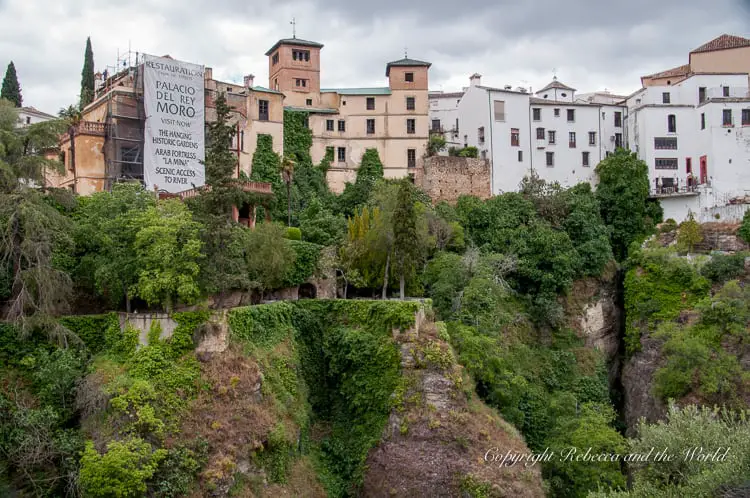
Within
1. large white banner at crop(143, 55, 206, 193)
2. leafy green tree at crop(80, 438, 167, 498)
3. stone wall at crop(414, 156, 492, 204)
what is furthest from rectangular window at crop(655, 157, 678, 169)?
leafy green tree at crop(80, 438, 167, 498)

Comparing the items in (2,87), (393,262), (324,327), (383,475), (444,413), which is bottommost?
(383,475)

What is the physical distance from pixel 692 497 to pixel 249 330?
64.8ft

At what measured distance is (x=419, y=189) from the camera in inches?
2127

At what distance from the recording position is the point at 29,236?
30797 millimetres

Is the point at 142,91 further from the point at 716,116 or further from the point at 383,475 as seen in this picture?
the point at 716,116

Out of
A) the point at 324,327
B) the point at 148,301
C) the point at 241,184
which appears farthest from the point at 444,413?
the point at 241,184

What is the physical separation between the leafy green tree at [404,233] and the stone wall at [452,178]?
16.0 meters

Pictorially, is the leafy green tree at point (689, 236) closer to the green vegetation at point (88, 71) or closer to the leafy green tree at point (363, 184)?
the leafy green tree at point (363, 184)

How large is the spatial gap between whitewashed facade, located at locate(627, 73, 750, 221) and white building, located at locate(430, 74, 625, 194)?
2.79 metres

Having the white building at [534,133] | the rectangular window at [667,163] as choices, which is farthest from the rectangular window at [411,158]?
the rectangular window at [667,163]

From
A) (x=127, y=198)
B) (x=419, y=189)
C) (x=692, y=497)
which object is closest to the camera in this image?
(x=692, y=497)

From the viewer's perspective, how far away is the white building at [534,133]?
57500 mm

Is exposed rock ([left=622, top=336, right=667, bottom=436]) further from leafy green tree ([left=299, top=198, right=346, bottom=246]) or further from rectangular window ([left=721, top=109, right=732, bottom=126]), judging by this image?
rectangular window ([left=721, top=109, right=732, bottom=126])

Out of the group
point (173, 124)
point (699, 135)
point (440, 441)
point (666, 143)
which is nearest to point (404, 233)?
point (440, 441)
